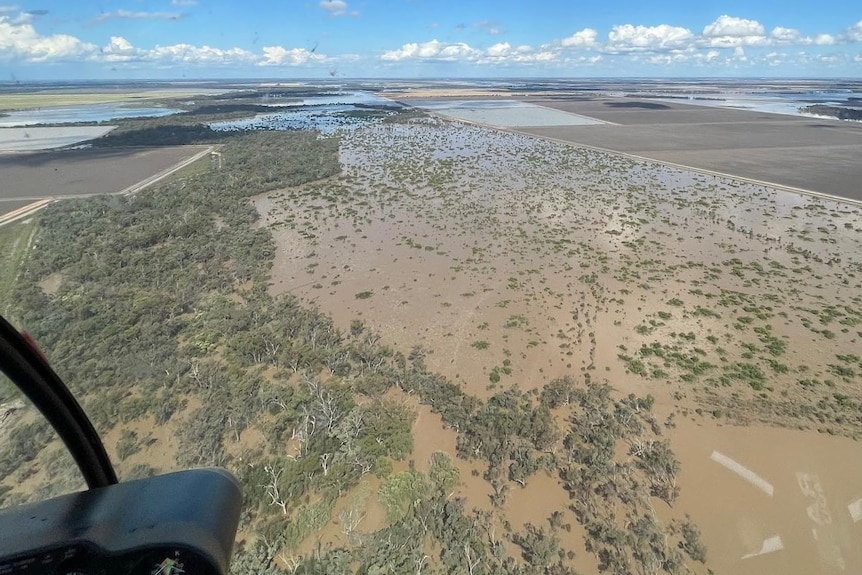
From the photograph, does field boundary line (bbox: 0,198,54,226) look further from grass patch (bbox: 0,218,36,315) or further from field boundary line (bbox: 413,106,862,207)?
field boundary line (bbox: 413,106,862,207)

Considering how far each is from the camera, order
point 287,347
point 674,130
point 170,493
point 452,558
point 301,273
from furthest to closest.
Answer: point 674,130 → point 301,273 → point 287,347 → point 452,558 → point 170,493

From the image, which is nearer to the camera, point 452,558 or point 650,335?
point 452,558

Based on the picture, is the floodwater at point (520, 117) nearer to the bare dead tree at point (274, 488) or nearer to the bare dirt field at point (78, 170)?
the bare dirt field at point (78, 170)

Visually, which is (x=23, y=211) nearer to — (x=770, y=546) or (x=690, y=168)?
(x=770, y=546)

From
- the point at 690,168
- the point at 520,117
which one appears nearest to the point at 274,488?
the point at 690,168

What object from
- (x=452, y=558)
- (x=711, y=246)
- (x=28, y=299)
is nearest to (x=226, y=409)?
(x=452, y=558)

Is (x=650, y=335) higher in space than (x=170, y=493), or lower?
lower

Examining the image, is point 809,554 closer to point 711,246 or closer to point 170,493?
point 170,493
